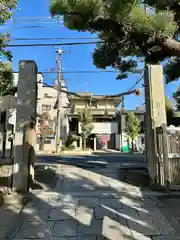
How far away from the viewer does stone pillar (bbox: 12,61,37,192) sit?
18.7ft

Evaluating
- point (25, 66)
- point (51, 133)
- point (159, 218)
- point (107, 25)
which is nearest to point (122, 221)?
point (159, 218)

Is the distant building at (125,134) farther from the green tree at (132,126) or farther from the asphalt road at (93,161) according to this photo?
the asphalt road at (93,161)

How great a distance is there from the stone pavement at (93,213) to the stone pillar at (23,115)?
59 cm

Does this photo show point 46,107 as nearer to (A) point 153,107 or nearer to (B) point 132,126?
(B) point 132,126

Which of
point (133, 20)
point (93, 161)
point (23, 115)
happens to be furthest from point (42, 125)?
point (133, 20)

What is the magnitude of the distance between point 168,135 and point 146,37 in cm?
407

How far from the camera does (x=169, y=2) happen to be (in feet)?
8.09

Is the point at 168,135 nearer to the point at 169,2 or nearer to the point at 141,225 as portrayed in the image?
the point at 141,225

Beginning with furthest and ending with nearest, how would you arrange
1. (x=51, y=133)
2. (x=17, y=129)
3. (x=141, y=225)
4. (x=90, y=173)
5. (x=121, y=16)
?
(x=51, y=133) → (x=90, y=173) → (x=17, y=129) → (x=141, y=225) → (x=121, y=16)

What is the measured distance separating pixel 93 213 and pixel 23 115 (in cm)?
341

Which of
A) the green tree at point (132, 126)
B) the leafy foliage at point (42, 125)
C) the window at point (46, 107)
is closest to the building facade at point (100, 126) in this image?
the window at point (46, 107)

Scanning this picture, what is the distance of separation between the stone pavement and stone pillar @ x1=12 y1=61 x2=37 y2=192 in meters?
0.59

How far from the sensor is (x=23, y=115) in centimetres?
605

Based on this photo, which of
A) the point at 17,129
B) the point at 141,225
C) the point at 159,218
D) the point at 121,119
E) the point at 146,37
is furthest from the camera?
the point at 121,119
